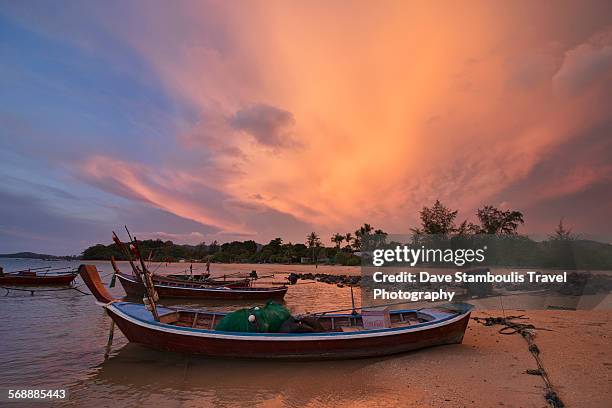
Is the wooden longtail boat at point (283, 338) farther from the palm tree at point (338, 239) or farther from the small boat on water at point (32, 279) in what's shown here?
the palm tree at point (338, 239)

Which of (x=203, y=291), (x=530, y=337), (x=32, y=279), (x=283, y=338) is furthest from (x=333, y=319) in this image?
(x=32, y=279)

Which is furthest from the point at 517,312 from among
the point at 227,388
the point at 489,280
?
the point at 227,388

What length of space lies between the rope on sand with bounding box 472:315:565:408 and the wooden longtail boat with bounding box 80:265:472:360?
2098 millimetres

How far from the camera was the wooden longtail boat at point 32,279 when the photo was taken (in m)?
33.3

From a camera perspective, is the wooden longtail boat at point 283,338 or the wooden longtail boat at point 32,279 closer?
the wooden longtail boat at point 283,338

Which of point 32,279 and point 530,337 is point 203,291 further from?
point 32,279

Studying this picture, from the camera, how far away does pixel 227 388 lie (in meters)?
8.43

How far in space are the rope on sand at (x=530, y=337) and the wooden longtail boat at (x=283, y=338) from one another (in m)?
2.10

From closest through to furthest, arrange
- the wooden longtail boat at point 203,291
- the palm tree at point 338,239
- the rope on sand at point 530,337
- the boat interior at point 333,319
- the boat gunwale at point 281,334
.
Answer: the rope on sand at point 530,337 < the boat gunwale at point 281,334 < the boat interior at point 333,319 < the wooden longtail boat at point 203,291 < the palm tree at point 338,239

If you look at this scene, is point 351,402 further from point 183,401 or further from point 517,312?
point 517,312

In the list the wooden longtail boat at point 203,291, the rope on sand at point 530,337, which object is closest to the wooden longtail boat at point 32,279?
the wooden longtail boat at point 203,291

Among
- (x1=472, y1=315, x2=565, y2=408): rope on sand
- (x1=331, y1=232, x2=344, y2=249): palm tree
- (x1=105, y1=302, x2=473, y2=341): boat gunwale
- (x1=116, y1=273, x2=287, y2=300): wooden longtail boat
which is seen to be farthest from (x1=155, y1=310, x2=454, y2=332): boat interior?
(x1=331, y1=232, x2=344, y2=249): palm tree

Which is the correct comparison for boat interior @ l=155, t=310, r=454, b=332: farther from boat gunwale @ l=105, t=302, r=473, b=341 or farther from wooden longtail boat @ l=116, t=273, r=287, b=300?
wooden longtail boat @ l=116, t=273, r=287, b=300

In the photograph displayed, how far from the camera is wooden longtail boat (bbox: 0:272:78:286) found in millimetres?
33344
